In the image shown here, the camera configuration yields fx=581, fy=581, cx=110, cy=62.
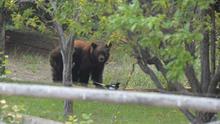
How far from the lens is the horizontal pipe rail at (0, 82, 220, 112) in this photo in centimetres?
348

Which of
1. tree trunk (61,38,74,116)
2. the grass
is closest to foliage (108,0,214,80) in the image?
the grass

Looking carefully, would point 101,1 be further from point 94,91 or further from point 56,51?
point 56,51

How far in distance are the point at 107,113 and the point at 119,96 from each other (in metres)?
7.23

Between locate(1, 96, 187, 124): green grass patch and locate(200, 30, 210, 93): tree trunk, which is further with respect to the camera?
locate(1, 96, 187, 124): green grass patch

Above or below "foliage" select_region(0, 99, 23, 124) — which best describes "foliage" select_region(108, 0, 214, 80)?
above

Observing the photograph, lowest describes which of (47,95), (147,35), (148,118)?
(148,118)

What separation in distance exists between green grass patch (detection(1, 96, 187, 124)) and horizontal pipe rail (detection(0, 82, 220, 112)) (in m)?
5.89

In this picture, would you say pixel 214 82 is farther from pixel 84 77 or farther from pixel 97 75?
pixel 84 77

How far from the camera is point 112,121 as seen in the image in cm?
968

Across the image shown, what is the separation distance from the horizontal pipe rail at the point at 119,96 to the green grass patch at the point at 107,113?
5.89m

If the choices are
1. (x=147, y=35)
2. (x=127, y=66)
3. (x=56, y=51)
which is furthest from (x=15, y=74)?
(x=147, y=35)

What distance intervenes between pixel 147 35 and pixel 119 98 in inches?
55.7

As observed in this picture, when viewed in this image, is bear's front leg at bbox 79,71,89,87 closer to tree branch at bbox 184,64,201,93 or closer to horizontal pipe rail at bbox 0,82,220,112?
tree branch at bbox 184,64,201,93

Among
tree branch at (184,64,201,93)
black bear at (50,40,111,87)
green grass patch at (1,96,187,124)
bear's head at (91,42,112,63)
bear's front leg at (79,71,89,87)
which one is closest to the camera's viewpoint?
tree branch at (184,64,201,93)
